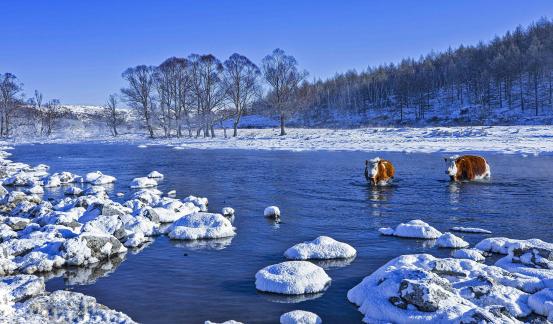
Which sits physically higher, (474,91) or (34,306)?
(474,91)

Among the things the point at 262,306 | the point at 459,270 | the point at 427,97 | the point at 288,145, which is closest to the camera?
the point at 262,306

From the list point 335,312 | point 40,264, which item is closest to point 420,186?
point 335,312

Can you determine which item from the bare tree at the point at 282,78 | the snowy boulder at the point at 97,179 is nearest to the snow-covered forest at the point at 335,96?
the bare tree at the point at 282,78

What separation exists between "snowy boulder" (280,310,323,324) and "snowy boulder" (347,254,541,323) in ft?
2.26

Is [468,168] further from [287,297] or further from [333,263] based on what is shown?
[287,297]

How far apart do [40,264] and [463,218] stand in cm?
955

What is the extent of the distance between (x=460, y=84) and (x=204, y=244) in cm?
8917

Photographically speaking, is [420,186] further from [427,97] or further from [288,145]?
[427,97]

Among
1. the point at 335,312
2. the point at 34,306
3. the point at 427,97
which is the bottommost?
the point at 335,312

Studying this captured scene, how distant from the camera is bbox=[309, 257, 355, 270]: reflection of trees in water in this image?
342 inches

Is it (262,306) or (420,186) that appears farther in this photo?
(420,186)

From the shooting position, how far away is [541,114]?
64188 mm

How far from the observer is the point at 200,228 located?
434 inches

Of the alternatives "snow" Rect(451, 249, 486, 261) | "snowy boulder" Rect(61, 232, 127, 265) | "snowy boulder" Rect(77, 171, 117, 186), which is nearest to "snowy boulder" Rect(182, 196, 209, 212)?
"snowy boulder" Rect(61, 232, 127, 265)
